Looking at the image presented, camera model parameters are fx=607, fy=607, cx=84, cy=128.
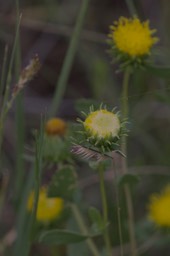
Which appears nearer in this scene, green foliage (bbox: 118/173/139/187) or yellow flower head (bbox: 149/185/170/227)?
green foliage (bbox: 118/173/139/187)

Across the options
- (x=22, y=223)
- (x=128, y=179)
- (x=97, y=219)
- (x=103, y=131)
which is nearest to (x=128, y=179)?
(x=128, y=179)

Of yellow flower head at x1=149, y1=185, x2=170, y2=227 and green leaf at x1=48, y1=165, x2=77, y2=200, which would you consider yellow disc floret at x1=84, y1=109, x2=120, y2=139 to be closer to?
green leaf at x1=48, y1=165, x2=77, y2=200

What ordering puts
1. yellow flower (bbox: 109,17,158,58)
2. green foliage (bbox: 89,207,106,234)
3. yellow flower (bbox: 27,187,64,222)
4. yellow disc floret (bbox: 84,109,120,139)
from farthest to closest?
yellow flower (bbox: 27,187,64,222) → yellow flower (bbox: 109,17,158,58) → green foliage (bbox: 89,207,106,234) → yellow disc floret (bbox: 84,109,120,139)

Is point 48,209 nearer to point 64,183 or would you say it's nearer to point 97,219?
point 64,183

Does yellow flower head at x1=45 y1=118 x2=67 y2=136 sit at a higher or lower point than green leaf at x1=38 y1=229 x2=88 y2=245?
higher

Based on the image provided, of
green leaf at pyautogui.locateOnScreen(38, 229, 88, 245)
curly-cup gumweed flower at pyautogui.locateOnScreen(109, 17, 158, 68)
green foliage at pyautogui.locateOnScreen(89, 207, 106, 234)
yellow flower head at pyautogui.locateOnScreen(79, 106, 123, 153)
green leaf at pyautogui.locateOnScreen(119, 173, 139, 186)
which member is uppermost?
curly-cup gumweed flower at pyautogui.locateOnScreen(109, 17, 158, 68)

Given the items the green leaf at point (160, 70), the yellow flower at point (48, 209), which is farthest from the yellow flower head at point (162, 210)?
the green leaf at point (160, 70)

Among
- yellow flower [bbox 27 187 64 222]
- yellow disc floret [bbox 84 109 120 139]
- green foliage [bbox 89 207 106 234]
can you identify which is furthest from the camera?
yellow flower [bbox 27 187 64 222]

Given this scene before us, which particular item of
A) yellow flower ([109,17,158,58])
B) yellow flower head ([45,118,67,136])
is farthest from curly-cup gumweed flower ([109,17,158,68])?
yellow flower head ([45,118,67,136])
